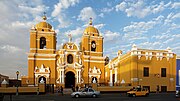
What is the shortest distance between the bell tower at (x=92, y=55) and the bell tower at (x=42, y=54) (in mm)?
7065

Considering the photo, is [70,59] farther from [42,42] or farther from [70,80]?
[42,42]

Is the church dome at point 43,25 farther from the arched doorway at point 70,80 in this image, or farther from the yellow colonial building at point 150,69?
the yellow colonial building at point 150,69

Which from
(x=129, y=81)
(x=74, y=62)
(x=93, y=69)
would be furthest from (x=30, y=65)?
(x=129, y=81)

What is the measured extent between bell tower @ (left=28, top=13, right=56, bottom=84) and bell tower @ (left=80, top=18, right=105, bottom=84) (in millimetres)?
7065

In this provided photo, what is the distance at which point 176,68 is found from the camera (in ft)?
141

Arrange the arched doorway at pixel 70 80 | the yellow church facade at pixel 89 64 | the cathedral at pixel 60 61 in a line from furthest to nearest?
1. the arched doorway at pixel 70 80
2. the cathedral at pixel 60 61
3. the yellow church facade at pixel 89 64

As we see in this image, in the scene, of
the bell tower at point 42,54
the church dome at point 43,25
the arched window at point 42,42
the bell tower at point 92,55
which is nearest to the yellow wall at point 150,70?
the bell tower at point 92,55

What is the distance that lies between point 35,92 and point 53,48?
56.4 feet

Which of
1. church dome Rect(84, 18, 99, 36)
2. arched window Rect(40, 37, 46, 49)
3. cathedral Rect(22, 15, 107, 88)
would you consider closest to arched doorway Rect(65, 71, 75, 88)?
cathedral Rect(22, 15, 107, 88)

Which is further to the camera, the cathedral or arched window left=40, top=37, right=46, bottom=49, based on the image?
arched window left=40, top=37, right=46, bottom=49

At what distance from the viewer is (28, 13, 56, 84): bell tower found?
50250 mm

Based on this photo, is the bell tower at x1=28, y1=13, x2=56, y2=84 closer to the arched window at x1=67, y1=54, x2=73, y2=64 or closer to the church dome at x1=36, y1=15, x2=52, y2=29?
the church dome at x1=36, y1=15, x2=52, y2=29

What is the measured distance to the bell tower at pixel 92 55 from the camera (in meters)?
54.0

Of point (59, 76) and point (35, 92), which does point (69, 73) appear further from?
point (35, 92)
